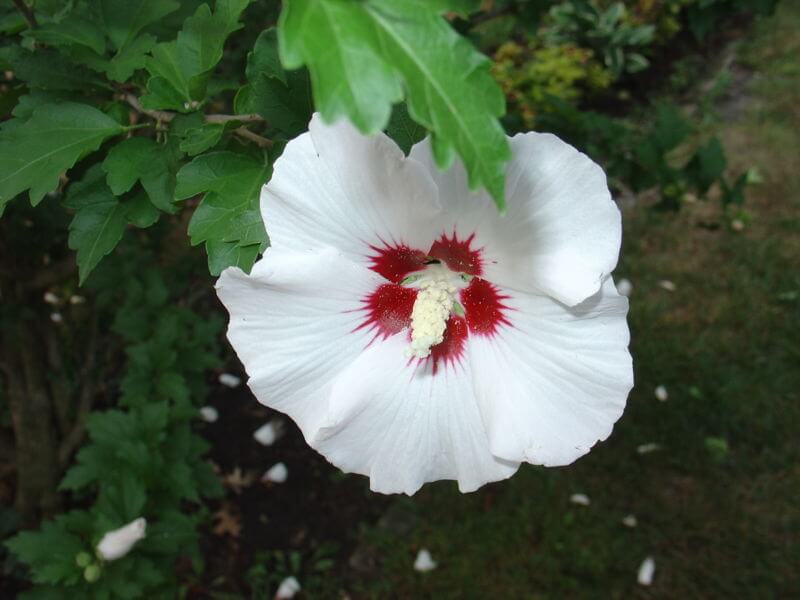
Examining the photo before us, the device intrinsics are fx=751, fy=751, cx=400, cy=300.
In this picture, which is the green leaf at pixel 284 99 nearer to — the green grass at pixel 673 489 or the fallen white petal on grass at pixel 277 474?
the green grass at pixel 673 489

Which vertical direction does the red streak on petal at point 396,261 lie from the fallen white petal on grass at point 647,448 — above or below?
above

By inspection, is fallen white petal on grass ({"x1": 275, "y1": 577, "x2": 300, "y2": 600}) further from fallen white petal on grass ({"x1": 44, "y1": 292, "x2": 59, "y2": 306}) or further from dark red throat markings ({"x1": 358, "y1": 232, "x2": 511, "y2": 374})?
dark red throat markings ({"x1": 358, "y1": 232, "x2": 511, "y2": 374})

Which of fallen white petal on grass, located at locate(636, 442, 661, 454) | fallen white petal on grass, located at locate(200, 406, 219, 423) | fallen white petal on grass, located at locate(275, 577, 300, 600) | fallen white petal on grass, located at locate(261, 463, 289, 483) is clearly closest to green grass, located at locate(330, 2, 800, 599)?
fallen white petal on grass, located at locate(636, 442, 661, 454)

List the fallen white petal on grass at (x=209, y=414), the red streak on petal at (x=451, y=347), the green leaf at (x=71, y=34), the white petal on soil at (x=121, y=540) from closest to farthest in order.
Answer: the red streak on petal at (x=451, y=347)
the green leaf at (x=71, y=34)
the white petal on soil at (x=121, y=540)
the fallen white petal on grass at (x=209, y=414)

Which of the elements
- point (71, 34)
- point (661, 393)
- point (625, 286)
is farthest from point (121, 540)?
point (625, 286)

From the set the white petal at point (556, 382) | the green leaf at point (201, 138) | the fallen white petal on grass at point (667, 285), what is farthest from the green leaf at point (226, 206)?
the fallen white petal on grass at point (667, 285)

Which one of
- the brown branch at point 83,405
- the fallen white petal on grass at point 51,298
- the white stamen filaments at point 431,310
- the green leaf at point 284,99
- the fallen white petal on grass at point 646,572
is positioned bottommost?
the fallen white petal on grass at point 646,572

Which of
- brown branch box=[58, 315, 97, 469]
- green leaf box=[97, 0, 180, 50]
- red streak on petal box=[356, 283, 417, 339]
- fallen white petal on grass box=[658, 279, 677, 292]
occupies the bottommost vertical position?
fallen white petal on grass box=[658, 279, 677, 292]

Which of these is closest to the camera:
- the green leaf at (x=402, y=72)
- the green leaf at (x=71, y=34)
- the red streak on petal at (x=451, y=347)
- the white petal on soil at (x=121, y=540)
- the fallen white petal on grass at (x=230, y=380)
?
the green leaf at (x=402, y=72)
